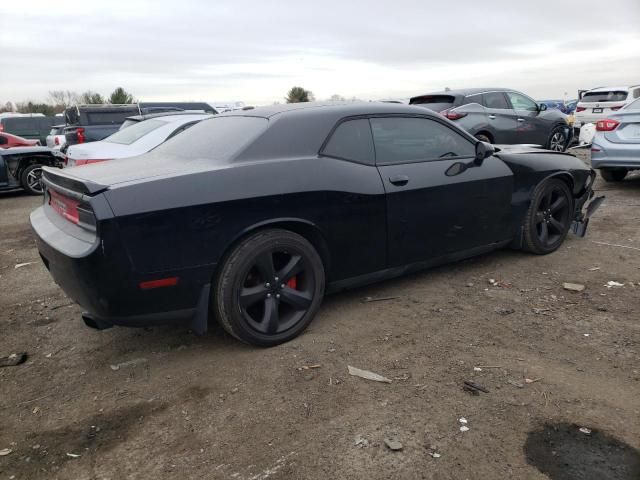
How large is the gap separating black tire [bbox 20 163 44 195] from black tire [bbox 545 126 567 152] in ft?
35.2

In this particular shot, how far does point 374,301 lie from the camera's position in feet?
13.2

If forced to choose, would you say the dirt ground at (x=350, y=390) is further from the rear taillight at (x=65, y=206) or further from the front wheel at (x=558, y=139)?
the front wheel at (x=558, y=139)

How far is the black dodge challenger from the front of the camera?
2.81m

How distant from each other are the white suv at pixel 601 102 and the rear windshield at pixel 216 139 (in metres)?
14.0

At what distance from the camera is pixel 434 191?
391 cm

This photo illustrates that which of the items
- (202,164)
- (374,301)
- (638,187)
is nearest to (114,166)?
(202,164)

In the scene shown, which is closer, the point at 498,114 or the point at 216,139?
the point at 216,139

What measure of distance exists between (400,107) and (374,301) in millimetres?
1533

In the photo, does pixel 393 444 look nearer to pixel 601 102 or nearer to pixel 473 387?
pixel 473 387

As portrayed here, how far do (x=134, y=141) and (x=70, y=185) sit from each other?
4.26 meters

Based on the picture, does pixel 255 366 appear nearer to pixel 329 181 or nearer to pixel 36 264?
pixel 329 181

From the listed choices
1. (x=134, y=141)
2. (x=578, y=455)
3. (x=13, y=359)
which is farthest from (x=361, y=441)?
(x=134, y=141)

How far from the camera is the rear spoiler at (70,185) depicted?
109 inches

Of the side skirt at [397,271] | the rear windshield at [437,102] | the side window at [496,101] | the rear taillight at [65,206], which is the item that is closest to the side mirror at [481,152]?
the side skirt at [397,271]
